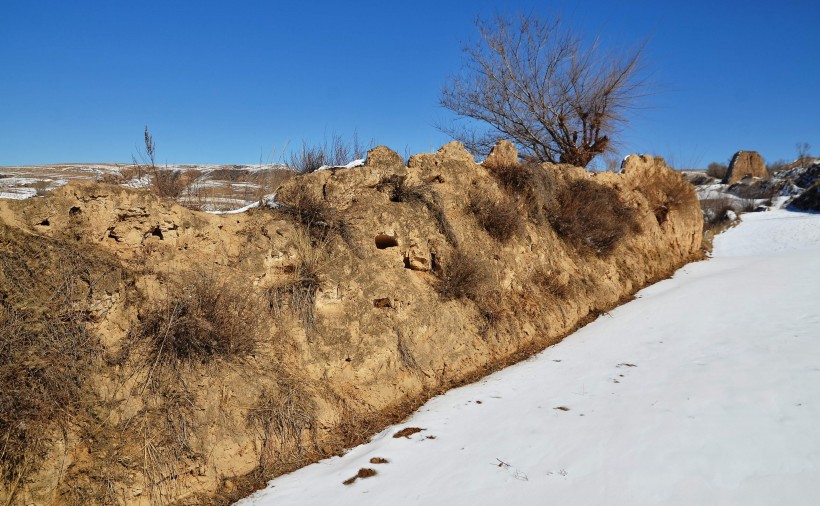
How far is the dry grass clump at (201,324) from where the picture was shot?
4.20 m

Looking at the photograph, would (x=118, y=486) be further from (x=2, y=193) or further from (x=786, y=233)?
(x=786, y=233)

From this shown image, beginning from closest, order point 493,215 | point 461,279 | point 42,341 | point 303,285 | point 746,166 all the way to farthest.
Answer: point 42,341, point 303,285, point 461,279, point 493,215, point 746,166

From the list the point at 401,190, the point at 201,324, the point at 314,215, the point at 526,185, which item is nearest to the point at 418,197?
the point at 401,190

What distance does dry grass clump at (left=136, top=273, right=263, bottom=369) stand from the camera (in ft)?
13.8

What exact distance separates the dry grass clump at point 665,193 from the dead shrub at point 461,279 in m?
7.65

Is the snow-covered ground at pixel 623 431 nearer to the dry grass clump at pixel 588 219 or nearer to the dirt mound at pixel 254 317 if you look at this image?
the dirt mound at pixel 254 317

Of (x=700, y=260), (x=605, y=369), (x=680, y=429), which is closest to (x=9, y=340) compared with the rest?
(x=680, y=429)

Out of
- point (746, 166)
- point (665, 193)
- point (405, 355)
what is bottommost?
point (405, 355)

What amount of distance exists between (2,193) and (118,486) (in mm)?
4011

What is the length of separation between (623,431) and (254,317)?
12.7 feet

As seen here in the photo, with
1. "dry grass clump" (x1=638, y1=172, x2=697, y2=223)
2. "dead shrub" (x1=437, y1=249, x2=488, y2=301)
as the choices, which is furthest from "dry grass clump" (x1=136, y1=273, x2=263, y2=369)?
"dry grass clump" (x1=638, y1=172, x2=697, y2=223)

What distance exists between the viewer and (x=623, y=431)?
4402 mm

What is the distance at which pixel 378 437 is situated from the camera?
4.73 meters

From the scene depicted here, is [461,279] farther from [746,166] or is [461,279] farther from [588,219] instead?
[746,166]
